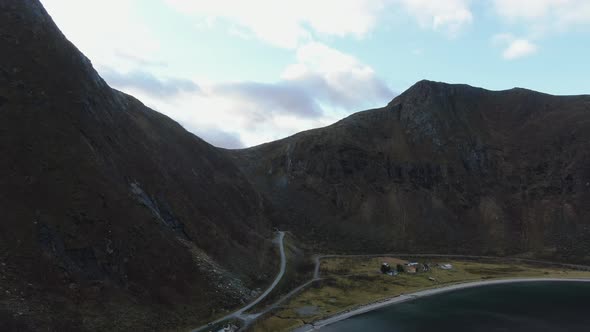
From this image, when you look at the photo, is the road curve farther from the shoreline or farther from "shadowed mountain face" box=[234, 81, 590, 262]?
"shadowed mountain face" box=[234, 81, 590, 262]

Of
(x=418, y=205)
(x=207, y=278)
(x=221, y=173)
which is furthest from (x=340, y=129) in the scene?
(x=207, y=278)

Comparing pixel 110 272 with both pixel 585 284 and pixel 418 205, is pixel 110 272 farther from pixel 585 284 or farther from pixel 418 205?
pixel 418 205

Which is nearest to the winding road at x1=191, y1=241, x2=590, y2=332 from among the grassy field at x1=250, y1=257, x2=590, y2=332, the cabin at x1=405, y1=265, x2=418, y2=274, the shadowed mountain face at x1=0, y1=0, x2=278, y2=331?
the grassy field at x1=250, y1=257, x2=590, y2=332

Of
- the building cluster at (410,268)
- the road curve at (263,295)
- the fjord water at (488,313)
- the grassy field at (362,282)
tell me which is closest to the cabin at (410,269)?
the building cluster at (410,268)

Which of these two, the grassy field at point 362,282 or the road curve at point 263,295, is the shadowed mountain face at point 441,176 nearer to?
the grassy field at point 362,282

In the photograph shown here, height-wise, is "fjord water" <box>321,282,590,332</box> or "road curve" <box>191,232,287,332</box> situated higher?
"road curve" <box>191,232,287,332</box>

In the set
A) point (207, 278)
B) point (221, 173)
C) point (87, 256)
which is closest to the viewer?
point (87, 256)
